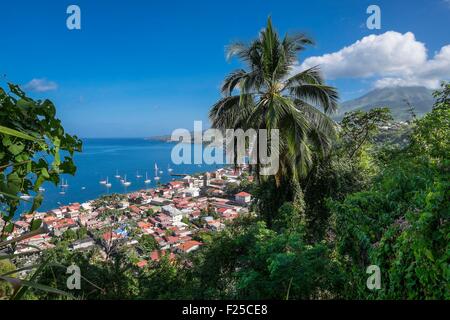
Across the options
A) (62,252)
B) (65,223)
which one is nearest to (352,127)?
(62,252)

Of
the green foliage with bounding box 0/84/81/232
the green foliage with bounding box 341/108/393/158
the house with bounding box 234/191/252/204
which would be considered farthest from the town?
the green foliage with bounding box 0/84/81/232

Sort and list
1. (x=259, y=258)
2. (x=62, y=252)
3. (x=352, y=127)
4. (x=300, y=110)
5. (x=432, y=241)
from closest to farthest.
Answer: (x=432, y=241), (x=259, y=258), (x=62, y=252), (x=300, y=110), (x=352, y=127)

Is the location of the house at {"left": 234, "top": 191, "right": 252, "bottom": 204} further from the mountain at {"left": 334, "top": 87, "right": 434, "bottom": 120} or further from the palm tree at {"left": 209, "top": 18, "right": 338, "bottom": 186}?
the palm tree at {"left": 209, "top": 18, "right": 338, "bottom": 186}

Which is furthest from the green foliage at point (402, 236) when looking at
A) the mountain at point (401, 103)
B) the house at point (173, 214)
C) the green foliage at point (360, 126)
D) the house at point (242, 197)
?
the house at point (242, 197)

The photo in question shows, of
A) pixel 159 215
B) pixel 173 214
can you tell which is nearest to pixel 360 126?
pixel 173 214
